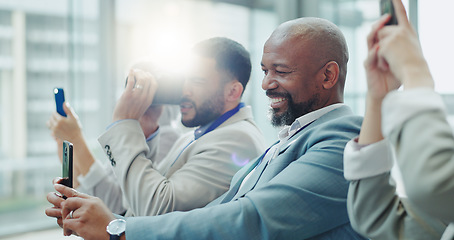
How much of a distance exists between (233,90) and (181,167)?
328 millimetres

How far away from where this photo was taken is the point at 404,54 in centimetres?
65

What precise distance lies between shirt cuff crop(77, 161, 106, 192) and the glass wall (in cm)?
127

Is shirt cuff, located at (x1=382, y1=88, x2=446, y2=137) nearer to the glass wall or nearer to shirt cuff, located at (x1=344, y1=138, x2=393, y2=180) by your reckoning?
shirt cuff, located at (x1=344, y1=138, x2=393, y2=180)

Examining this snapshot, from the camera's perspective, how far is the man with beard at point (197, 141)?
133cm

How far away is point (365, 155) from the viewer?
769 millimetres

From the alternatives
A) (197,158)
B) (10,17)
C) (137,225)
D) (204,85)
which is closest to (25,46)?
(10,17)

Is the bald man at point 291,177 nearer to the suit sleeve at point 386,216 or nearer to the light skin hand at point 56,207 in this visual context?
the light skin hand at point 56,207

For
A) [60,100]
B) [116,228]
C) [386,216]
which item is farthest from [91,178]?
[386,216]

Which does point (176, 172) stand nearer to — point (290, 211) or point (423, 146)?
point (290, 211)

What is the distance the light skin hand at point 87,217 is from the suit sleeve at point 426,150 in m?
0.74

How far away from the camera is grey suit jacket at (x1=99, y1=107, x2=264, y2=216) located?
1316mm

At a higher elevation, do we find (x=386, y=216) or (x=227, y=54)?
→ (x=227, y=54)

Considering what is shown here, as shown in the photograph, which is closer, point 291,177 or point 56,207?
point 291,177

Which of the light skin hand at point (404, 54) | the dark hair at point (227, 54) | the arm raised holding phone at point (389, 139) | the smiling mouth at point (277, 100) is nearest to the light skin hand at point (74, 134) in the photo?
the dark hair at point (227, 54)
